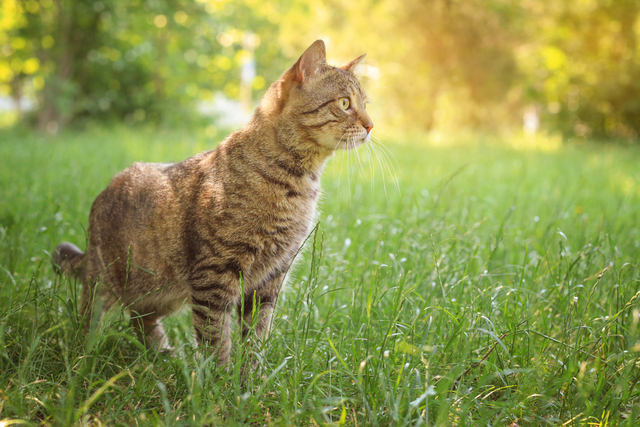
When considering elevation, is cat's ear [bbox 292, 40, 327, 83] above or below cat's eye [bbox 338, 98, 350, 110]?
above

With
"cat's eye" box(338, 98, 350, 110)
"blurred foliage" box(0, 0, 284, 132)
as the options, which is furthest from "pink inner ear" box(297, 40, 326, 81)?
"blurred foliage" box(0, 0, 284, 132)

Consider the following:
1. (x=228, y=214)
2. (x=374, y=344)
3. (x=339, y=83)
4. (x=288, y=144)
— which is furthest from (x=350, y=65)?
(x=374, y=344)

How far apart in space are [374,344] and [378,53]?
18.3m

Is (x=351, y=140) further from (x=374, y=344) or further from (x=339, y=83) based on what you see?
(x=374, y=344)

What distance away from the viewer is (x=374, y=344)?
1936 millimetres

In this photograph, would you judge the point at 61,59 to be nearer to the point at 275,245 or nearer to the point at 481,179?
the point at 481,179

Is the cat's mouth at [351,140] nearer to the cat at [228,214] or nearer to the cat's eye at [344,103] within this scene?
the cat at [228,214]

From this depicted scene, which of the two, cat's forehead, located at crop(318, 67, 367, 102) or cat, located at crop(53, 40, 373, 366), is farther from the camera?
cat's forehead, located at crop(318, 67, 367, 102)

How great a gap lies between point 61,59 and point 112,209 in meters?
9.97

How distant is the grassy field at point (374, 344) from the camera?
160cm

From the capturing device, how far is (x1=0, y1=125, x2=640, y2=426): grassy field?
5.24 ft

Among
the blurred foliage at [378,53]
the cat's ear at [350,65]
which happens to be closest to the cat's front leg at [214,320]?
the cat's ear at [350,65]

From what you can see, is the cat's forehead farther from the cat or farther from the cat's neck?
the cat's neck

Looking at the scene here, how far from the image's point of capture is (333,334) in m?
2.25
